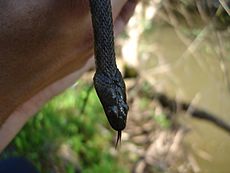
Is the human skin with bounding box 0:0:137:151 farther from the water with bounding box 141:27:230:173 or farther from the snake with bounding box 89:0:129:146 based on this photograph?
the water with bounding box 141:27:230:173

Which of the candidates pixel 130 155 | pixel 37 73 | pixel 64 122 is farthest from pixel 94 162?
pixel 37 73

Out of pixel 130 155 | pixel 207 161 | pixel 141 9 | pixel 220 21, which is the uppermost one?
pixel 220 21

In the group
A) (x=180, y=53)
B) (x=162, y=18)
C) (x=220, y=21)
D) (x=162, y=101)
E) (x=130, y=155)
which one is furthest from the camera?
(x=180, y=53)

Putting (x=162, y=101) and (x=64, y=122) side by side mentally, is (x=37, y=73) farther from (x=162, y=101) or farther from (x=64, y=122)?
(x=162, y=101)

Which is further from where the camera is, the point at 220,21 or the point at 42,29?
the point at 220,21

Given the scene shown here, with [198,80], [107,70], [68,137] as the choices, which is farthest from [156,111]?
[107,70]

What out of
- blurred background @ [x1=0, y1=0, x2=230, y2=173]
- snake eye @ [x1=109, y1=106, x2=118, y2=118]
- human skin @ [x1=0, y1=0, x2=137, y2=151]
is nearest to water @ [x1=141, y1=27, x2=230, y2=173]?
blurred background @ [x1=0, y1=0, x2=230, y2=173]
